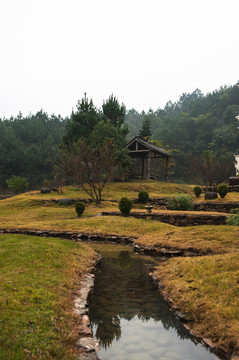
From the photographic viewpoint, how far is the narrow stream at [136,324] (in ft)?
15.0

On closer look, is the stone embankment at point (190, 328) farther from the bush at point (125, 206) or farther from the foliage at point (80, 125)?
the foliage at point (80, 125)

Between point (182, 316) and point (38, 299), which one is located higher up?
point (38, 299)

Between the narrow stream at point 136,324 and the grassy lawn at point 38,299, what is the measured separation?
0.62 m

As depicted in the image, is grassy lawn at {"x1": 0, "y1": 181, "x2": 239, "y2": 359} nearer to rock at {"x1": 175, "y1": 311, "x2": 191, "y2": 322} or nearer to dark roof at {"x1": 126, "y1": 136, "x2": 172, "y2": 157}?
rock at {"x1": 175, "y1": 311, "x2": 191, "y2": 322}

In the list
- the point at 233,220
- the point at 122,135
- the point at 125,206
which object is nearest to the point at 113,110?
the point at 122,135

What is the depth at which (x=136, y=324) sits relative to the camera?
18.2ft

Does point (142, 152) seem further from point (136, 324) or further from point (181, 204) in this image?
point (136, 324)

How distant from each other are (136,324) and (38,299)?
75.7 inches

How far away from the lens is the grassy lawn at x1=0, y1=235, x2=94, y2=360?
390cm

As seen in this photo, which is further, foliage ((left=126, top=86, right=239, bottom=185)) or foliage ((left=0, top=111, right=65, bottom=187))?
foliage ((left=126, top=86, right=239, bottom=185))

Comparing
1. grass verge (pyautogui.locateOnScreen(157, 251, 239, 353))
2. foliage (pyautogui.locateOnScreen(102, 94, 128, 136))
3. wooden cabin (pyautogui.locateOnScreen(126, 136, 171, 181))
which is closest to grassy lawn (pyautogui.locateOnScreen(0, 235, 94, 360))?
grass verge (pyautogui.locateOnScreen(157, 251, 239, 353))

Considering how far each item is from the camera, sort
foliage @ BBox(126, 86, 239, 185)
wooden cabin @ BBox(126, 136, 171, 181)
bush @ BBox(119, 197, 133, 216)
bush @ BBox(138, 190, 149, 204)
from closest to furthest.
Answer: bush @ BBox(119, 197, 133, 216) → bush @ BBox(138, 190, 149, 204) → wooden cabin @ BBox(126, 136, 171, 181) → foliage @ BBox(126, 86, 239, 185)

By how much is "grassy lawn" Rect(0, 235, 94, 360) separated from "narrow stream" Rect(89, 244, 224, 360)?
619mm

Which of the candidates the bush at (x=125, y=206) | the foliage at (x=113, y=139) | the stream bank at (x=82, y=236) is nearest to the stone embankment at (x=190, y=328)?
the stream bank at (x=82, y=236)
